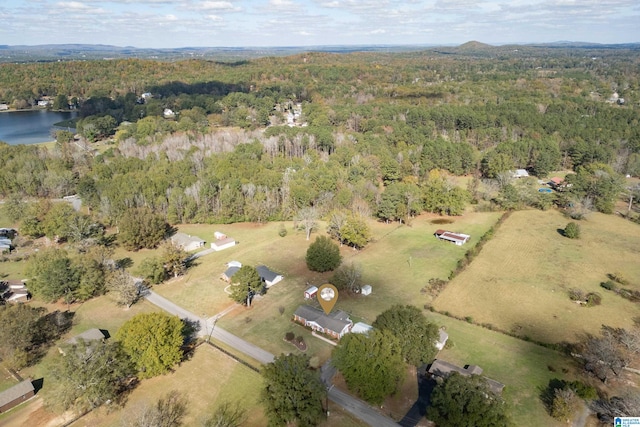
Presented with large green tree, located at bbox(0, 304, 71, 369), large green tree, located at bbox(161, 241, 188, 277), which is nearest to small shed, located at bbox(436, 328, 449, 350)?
large green tree, located at bbox(161, 241, 188, 277)

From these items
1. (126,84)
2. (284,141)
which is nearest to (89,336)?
(284,141)

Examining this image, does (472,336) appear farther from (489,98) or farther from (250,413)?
(489,98)

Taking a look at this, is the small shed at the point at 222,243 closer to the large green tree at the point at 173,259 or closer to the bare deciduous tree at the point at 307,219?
the large green tree at the point at 173,259

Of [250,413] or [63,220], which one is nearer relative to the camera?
[250,413]

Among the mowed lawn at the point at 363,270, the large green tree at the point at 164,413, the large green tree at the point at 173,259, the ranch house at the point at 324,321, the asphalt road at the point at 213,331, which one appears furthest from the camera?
the large green tree at the point at 173,259

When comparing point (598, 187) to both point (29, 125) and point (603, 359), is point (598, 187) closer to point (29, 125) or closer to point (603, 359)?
point (603, 359)

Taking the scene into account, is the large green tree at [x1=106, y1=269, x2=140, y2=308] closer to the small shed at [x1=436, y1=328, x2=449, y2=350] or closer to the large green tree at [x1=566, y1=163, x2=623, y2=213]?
the small shed at [x1=436, y1=328, x2=449, y2=350]

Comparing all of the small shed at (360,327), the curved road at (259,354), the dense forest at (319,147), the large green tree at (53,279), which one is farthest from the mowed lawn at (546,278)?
the large green tree at (53,279)
